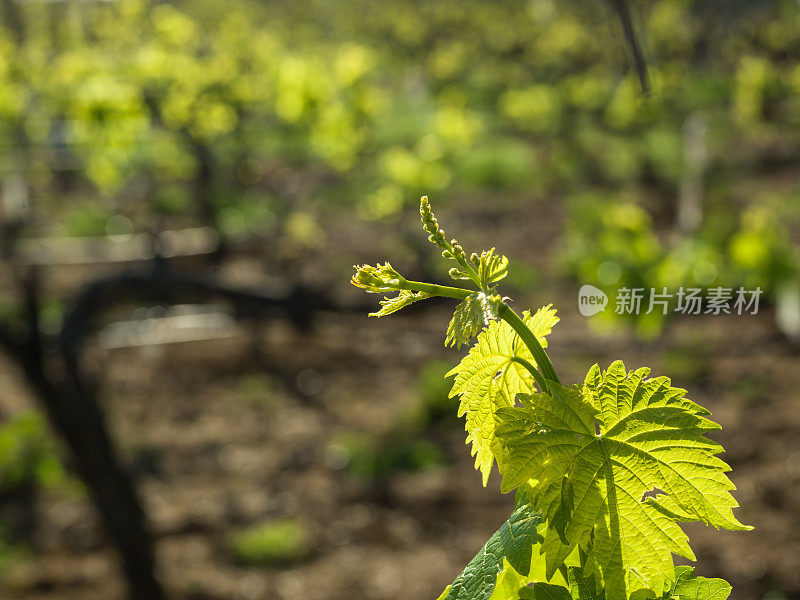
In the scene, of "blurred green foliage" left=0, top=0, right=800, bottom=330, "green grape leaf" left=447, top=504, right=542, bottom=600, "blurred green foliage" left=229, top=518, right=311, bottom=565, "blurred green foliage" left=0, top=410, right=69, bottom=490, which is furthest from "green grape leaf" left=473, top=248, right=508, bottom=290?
"blurred green foliage" left=0, top=410, right=69, bottom=490

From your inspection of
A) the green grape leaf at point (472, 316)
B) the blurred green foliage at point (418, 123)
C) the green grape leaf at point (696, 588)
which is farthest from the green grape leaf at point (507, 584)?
the blurred green foliage at point (418, 123)

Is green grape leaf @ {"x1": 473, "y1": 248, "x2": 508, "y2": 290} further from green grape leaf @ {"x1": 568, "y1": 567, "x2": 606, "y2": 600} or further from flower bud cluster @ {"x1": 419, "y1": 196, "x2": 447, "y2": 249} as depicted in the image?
green grape leaf @ {"x1": 568, "y1": 567, "x2": 606, "y2": 600}

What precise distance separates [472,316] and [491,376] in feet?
0.42

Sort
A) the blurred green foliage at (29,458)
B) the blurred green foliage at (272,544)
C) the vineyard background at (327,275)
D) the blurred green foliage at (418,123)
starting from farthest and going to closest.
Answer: the blurred green foliage at (418,123) → the blurred green foliage at (29,458) → the blurred green foliage at (272,544) → the vineyard background at (327,275)

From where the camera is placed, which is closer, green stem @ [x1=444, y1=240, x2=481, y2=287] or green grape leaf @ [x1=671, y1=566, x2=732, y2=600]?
green stem @ [x1=444, y1=240, x2=481, y2=287]

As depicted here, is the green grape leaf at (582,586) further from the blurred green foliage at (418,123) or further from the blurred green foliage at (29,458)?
the blurred green foliage at (29,458)

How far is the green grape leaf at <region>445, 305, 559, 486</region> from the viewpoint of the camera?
0.73 m

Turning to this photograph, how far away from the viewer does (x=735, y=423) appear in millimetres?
5297

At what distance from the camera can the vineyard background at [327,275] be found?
4.07 meters

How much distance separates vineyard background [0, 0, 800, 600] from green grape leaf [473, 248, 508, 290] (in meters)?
0.60

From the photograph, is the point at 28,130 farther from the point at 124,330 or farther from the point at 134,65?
the point at 124,330

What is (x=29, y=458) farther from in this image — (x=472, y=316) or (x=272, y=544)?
(x=472, y=316)

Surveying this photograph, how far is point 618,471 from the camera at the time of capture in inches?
27.7

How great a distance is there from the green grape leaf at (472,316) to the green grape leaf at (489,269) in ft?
0.04
